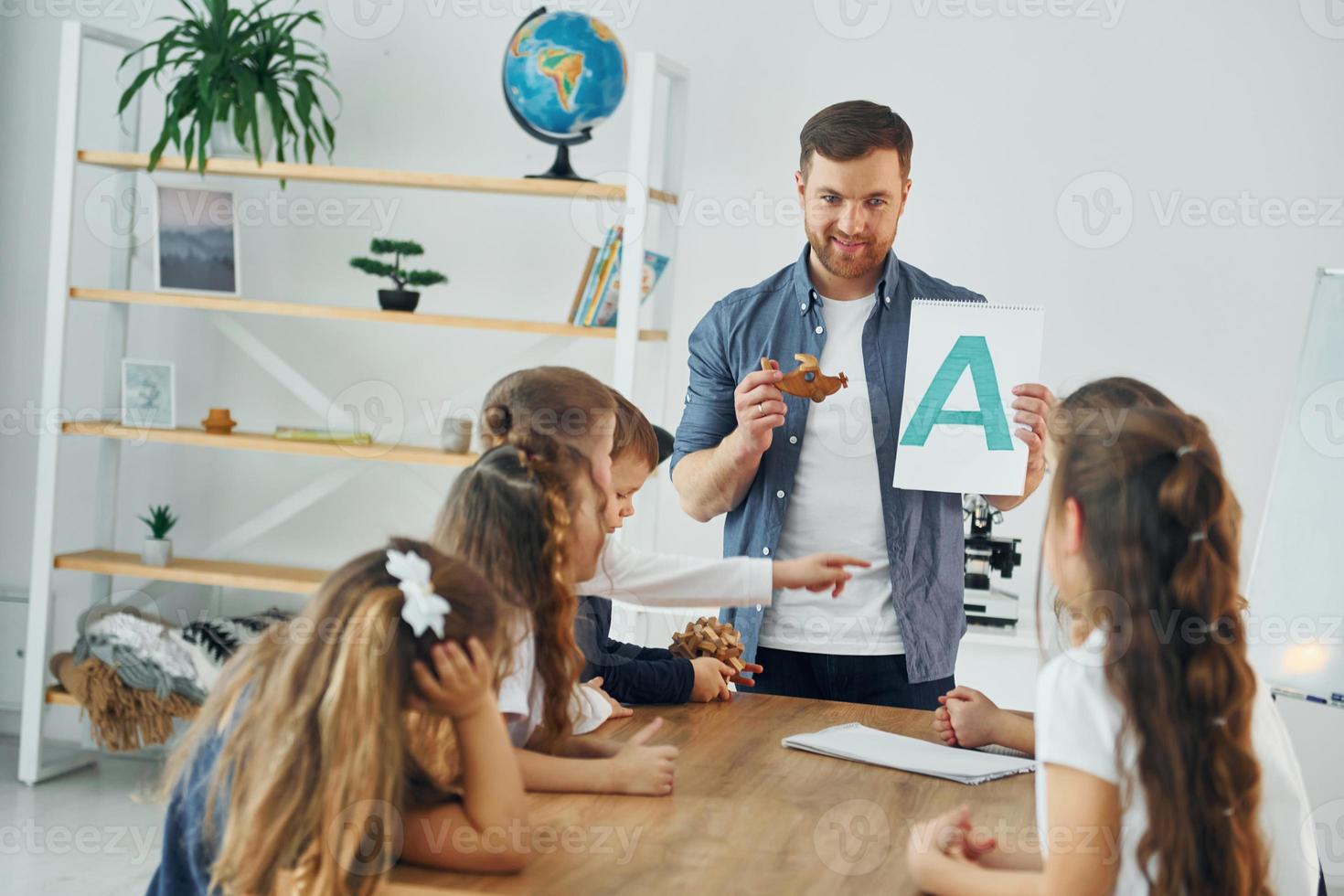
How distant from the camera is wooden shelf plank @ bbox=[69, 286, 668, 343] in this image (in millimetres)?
3225

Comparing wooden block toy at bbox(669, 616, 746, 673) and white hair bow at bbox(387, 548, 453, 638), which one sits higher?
white hair bow at bbox(387, 548, 453, 638)

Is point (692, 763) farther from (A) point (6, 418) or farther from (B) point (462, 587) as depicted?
(A) point (6, 418)

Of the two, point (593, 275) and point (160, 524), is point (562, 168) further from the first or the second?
point (160, 524)

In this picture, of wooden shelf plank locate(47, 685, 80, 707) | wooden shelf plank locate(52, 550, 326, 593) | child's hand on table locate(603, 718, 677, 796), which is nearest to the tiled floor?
wooden shelf plank locate(47, 685, 80, 707)

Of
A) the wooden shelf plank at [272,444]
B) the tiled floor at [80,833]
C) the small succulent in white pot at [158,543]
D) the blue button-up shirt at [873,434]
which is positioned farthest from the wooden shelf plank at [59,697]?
the blue button-up shirt at [873,434]

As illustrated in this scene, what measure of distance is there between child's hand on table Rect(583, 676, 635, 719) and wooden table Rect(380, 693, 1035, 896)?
20 mm

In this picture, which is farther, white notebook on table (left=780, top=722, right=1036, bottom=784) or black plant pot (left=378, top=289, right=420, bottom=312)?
black plant pot (left=378, top=289, right=420, bottom=312)

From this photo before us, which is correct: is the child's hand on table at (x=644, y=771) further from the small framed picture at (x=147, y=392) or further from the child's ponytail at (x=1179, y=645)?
the small framed picture at (x=147, y=392)

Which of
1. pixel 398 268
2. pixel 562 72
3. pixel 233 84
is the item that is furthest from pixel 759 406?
pixel 233 84

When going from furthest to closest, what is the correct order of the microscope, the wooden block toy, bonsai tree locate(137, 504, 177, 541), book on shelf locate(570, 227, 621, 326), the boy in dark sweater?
1. bonsai tree locate(137, 504, 177, 541)
2. book on shelf locate(570, 227, 621, 326)
3. the microscope
4. the wooden block toy
5. the boy in dark sweater

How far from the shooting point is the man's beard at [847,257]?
2100 millimetres

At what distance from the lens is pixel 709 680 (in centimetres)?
186

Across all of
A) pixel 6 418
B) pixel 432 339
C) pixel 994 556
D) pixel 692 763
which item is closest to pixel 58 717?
pixel 6 418

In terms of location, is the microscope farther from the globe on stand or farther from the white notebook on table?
the white notebook on table
